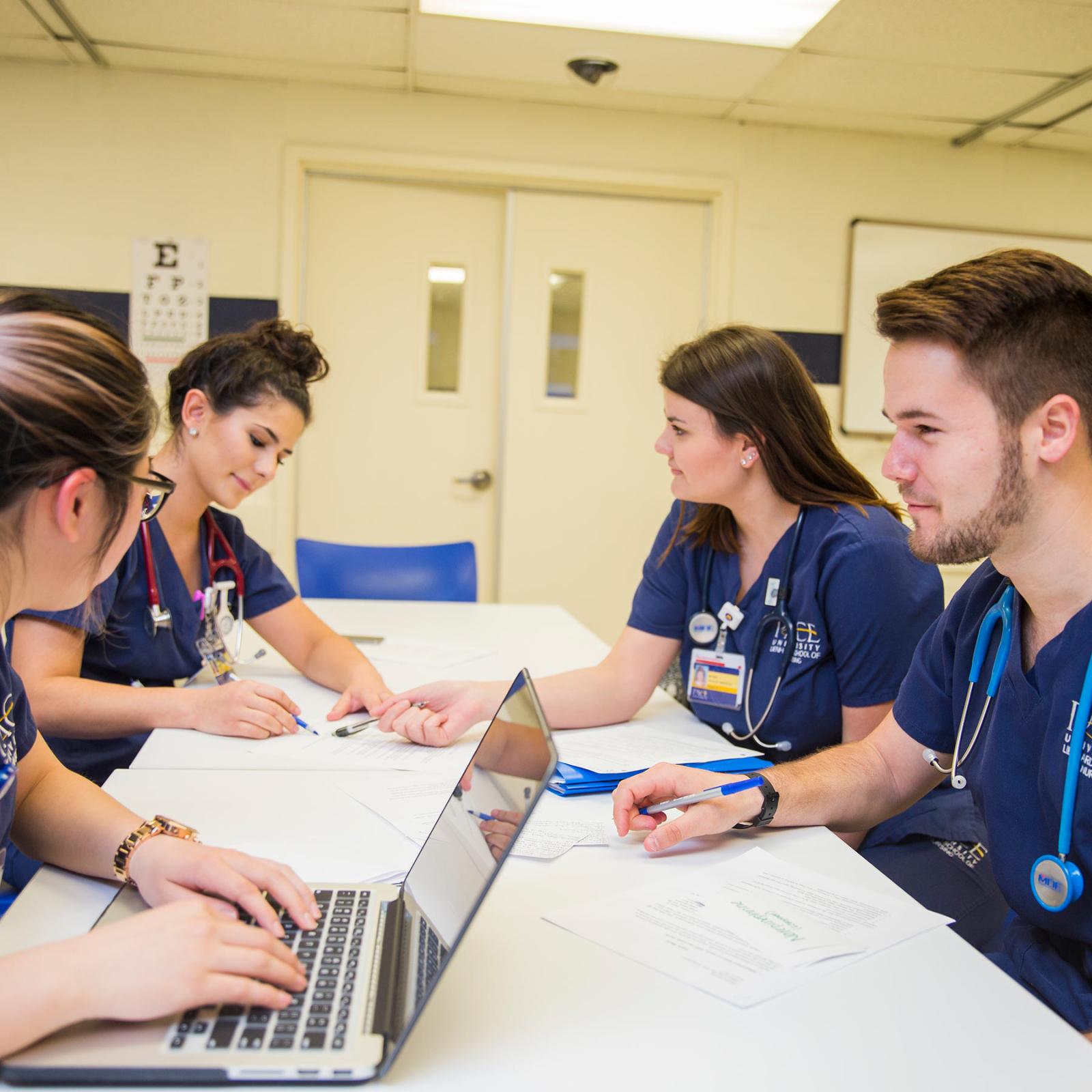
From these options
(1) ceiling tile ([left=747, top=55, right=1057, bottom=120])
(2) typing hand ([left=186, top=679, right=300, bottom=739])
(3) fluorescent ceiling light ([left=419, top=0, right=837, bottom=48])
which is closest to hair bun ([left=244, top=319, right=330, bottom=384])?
(2) typing hand ([left=186, top=679, right=300, bottom=739])

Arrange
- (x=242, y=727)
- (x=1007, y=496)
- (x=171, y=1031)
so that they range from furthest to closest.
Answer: (x=242, y=727) < (x=1007, y=496) < (x=171, y=1031)

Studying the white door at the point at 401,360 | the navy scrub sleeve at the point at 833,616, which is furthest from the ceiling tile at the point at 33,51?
the navy scrub sleeve at the point at 833,616

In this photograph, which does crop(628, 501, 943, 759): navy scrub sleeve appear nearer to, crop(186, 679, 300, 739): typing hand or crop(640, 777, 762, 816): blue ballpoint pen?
crop(640, 777, 762, 816): blue ballpoint pen

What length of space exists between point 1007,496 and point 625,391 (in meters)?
3.08

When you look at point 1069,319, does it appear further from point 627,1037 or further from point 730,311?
point 730,311

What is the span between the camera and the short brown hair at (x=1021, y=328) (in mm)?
1118

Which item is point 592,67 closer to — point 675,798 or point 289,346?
point 289,346

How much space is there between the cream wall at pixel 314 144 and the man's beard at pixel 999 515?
3.05 m

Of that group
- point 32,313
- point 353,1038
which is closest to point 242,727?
point 32,313

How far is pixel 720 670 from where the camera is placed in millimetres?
1745

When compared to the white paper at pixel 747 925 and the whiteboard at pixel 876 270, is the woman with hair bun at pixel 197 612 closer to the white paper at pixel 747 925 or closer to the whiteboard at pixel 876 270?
the white paper at pixel 747 925

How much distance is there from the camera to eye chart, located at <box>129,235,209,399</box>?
3.72m

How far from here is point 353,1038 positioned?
0.68 m

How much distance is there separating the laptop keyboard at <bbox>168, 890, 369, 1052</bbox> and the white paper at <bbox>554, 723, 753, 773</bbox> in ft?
2.07
